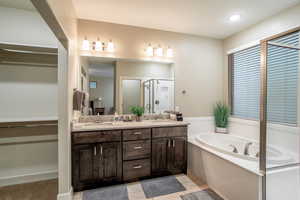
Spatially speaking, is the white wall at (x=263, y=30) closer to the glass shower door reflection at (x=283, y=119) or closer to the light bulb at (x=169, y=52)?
the glass shower door reflection at (x=283, y=119)

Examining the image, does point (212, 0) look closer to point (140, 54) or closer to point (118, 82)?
point (140, 54)

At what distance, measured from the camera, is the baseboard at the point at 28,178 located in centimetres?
222

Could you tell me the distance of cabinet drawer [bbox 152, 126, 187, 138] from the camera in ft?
7.84

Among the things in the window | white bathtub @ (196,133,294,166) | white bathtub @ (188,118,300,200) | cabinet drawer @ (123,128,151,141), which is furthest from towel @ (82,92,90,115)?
white bathtub @ (196,133,294,166)

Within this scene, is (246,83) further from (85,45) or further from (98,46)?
(85,45)

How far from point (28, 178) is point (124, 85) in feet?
6.78

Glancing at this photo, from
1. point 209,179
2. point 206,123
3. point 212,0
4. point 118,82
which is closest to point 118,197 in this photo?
point 209,179

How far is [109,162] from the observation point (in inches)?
84.8

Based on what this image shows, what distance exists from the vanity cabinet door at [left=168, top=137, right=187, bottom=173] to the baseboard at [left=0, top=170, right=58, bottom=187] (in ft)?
6.17

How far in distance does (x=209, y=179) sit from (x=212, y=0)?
251 cm

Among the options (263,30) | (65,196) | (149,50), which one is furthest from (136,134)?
(263,30)

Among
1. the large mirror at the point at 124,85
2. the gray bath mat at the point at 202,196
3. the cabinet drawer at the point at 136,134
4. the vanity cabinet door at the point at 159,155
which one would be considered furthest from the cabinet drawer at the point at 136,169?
the large mirror at the point at 124,85

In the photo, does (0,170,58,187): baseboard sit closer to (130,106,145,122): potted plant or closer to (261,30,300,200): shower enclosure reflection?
(130,106,145,122): potted plant

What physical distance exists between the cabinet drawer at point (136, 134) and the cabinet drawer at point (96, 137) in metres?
0.10
